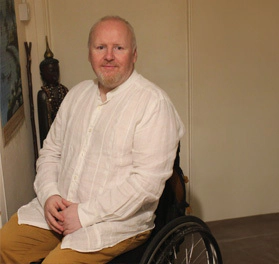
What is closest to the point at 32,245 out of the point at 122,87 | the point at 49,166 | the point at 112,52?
the point at 49,166

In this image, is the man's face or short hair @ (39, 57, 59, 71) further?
short hair @ (39, 57, 59, 71)

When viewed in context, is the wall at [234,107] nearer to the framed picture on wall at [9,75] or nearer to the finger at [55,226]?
the framed picture on wall at [9,75]

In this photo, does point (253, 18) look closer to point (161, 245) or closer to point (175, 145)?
point (175, 145)

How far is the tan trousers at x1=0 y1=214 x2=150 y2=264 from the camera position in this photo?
147 centimetres

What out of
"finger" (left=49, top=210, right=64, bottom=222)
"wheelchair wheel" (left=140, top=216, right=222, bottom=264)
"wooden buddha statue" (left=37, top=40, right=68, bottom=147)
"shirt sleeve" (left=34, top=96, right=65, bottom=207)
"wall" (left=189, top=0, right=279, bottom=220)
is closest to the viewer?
"wheelchair wheel" (left=140, top=216, right=222, bottom=264)

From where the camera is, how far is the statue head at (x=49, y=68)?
7.60 ft

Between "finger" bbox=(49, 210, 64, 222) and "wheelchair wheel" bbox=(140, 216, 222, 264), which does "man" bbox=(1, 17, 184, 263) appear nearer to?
"finger" bbox=(49, 210, 64, 222)

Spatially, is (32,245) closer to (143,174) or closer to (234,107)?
(143,174)

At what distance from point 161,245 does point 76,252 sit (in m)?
0.31

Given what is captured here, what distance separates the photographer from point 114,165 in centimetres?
154

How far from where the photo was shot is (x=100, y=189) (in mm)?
1547

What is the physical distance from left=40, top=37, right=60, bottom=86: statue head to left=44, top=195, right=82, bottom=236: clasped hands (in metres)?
0.94

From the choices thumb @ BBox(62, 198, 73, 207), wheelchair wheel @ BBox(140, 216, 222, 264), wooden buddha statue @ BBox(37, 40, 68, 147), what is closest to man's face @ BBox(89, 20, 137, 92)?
thumb @ BBox(62, 198, 73, 207)

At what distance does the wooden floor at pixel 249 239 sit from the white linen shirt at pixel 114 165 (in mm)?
1057
